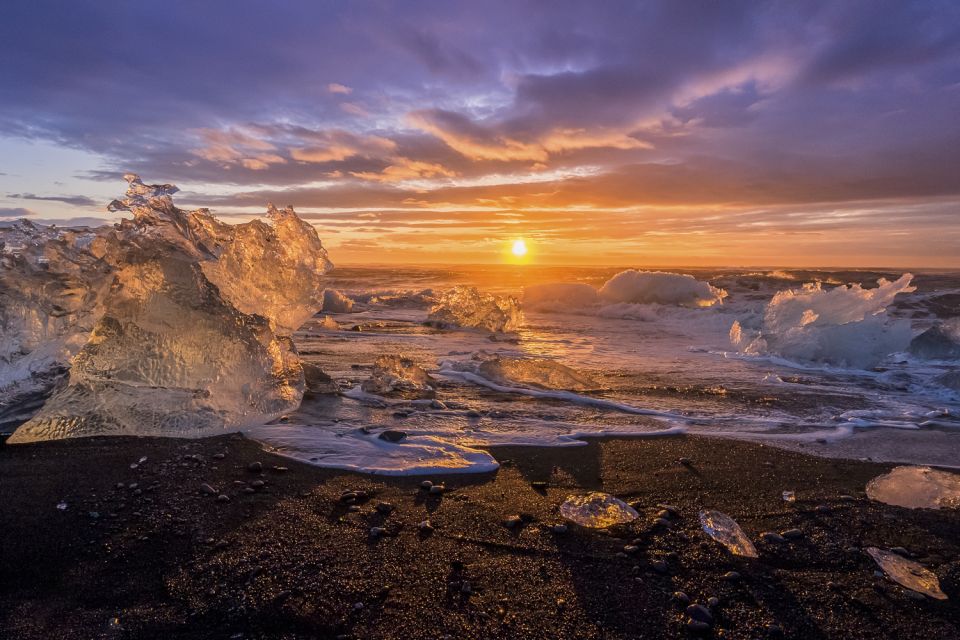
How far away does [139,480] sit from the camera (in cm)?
288

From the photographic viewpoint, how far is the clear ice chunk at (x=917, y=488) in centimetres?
286

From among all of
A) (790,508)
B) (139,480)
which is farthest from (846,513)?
(139,480)

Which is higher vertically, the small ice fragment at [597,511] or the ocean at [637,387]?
the small ice fragment at [597,511]

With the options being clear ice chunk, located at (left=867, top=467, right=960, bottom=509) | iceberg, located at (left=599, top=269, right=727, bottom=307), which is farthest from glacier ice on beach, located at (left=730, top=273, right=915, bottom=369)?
iceberg, located at (left=599, top=269, right=727, bottom=307)

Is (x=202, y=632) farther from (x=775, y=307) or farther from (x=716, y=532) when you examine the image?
(x=775, y=307)

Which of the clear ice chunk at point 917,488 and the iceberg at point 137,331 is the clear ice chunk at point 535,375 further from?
the clear ice chunk at point 917,488

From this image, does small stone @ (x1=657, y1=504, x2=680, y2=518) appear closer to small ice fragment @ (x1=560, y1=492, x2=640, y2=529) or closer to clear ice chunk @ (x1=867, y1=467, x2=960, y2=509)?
small ice fragment @ (x1=560, y1=492, x2=640, y2=529)

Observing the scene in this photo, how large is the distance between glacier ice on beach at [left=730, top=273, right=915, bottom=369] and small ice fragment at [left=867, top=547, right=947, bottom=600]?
5483 millimetres

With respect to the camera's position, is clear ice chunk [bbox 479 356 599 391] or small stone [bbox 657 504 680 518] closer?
small stone [bbox 657 504 680 518]

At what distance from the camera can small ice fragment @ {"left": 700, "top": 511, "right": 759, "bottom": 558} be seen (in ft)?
7.75

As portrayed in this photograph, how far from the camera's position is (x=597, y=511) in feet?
8.78

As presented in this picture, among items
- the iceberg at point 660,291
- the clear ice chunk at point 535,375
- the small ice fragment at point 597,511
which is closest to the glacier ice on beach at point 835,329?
the clear ice chunk at point 535,375

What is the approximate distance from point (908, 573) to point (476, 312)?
8776mm

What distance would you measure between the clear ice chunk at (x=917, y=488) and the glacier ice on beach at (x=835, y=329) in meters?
4.30
